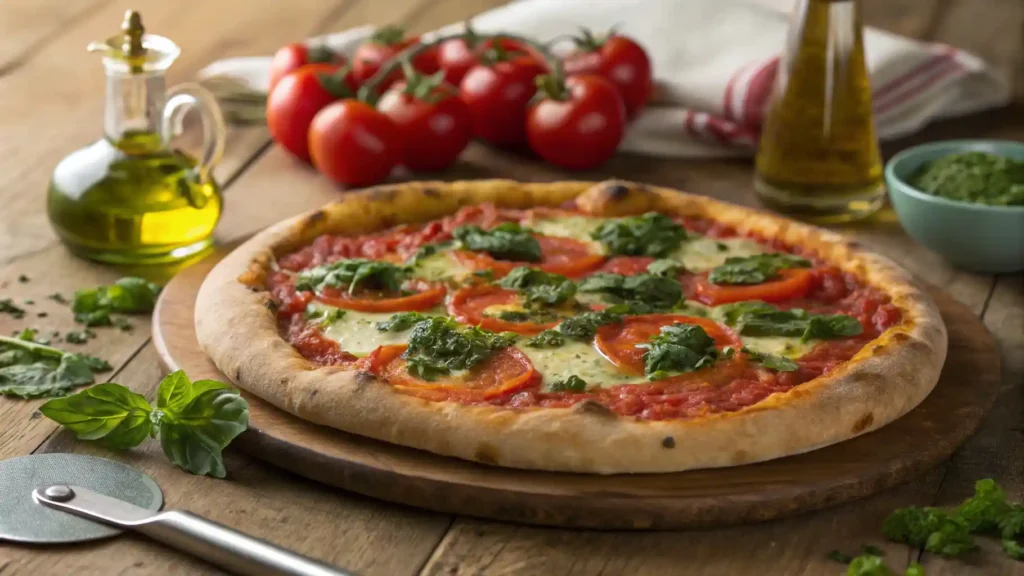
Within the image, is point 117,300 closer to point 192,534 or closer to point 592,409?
point 192,534

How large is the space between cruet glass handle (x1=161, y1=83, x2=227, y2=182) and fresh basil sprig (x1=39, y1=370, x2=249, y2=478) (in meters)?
1.24

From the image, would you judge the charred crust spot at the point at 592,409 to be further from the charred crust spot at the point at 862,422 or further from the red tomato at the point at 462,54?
the red tomato at the point at 462,54

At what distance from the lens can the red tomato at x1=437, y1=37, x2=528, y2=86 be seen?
5539 mm

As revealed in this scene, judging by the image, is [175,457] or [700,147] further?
[700,147]

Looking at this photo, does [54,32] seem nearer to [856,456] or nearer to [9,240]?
[9,240]

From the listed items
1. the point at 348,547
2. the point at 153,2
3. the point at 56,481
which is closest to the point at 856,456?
the point at 348,547

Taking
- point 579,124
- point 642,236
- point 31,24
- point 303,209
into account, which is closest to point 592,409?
point 642,236

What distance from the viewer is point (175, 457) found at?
3.01m

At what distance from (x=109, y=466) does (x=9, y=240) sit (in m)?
1.71

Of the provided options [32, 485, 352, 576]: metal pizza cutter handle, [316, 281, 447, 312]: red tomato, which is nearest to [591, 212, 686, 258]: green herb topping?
[316, 281, 447, 312]: red tomato

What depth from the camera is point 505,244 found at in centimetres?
395

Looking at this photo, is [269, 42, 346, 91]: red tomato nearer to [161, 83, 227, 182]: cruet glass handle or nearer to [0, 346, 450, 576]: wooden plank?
[161, 83, 227, 182]: cruet glass handle

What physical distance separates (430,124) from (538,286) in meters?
1.50

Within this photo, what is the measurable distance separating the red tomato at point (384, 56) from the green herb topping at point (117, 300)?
1782 millimetres
